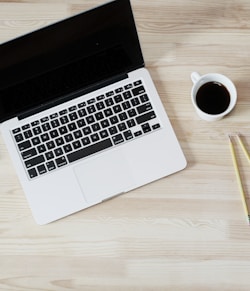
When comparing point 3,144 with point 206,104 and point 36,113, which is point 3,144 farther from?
point 206,104

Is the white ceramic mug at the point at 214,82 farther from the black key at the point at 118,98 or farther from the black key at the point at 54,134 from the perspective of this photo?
the black key at the point at 54,134

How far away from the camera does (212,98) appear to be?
35.9 inches

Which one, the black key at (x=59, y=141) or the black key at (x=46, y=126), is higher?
the black key at (x=46, y=126)

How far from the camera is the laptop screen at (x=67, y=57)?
0.84 m

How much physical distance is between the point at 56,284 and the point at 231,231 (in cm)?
31

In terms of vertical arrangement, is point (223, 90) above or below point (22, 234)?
above

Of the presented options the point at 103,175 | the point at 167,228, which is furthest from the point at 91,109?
the point at 167,228

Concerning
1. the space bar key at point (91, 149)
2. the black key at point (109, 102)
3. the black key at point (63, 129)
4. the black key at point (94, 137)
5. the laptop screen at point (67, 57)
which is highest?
the laptop screen at point (67, 57)

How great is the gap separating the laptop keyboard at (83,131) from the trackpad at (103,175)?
0.06ft

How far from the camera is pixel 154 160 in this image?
914 millimetres

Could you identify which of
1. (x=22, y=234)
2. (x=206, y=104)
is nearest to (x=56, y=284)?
(x=22, y=234)

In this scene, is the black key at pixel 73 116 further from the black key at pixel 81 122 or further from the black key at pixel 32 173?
the black key at pixel 32 173

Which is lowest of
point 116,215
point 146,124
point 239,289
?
point 239,289

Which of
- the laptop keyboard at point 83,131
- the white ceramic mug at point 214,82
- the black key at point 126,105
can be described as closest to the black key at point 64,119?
the laptop keyboard at point 83,131
